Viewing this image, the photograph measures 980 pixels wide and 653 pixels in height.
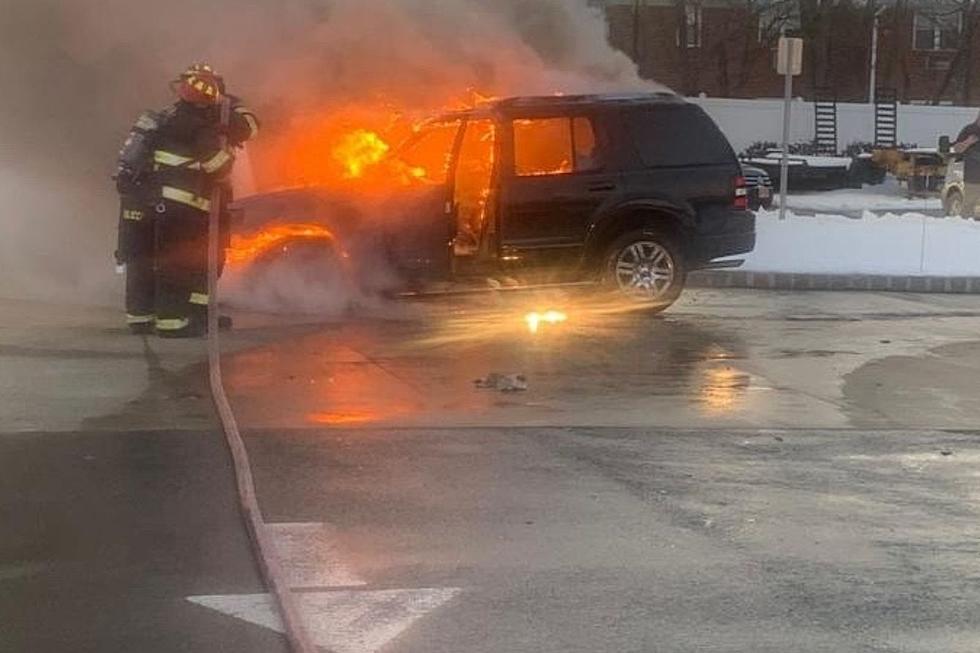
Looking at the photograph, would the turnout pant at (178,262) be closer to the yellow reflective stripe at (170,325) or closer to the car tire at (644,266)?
the yellow reflective stripe at (170,325)

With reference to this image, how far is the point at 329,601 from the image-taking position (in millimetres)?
5055

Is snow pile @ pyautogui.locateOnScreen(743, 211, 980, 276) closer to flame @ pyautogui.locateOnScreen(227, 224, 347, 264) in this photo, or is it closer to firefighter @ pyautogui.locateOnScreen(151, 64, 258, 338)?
flame @ pyautogui.locateOnScreen(227, 224, 347, 264)

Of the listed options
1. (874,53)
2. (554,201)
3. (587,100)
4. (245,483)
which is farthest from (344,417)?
(874,53)

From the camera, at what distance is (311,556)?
18.3 feet

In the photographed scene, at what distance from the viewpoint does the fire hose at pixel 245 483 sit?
15.4ft

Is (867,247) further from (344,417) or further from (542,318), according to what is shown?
(344,417)

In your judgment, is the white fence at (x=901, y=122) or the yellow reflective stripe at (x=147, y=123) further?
the white fence at (x=901, y=122)

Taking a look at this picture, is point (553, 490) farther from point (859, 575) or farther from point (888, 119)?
point (888, 119)

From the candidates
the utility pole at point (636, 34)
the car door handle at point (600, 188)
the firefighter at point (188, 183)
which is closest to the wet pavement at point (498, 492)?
the firefighter at point (188, 183)

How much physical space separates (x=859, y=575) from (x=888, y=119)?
36201mm

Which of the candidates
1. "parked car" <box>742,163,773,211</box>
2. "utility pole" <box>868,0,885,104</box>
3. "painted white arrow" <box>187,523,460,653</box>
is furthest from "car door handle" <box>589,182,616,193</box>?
"utility pole" <box>868,0,885,104</box>

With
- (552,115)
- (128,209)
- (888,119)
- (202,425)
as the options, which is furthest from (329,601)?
(888,119)

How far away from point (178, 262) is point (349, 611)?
6349mm

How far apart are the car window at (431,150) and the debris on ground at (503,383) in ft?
9.24
